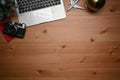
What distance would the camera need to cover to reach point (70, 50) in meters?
1.17

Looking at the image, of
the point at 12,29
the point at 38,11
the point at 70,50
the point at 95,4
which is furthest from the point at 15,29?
the point at 95,4

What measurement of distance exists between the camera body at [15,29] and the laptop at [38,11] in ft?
0.09

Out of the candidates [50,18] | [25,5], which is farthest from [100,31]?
[25,5]

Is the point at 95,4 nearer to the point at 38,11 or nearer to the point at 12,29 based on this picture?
the point at 38,11

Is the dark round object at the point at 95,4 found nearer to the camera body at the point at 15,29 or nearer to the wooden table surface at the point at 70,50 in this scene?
the wooden table surface at the point at 70,50

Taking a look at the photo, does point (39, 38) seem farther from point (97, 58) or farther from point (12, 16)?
point (97, 58)

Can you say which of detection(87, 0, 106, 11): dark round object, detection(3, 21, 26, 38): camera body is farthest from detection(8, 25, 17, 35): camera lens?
detection(87, 0, 106, 11): dark round object

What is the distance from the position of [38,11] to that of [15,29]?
15cm

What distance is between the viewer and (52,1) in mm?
1171

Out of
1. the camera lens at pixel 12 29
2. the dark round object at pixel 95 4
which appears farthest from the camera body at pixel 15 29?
the dark round object at pixel 95 4

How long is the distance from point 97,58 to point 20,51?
0.39m

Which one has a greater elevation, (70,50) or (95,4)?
(95,4)

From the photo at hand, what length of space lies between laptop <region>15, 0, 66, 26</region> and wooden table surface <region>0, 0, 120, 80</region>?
0.09 ft

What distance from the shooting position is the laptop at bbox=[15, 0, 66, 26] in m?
1.17
